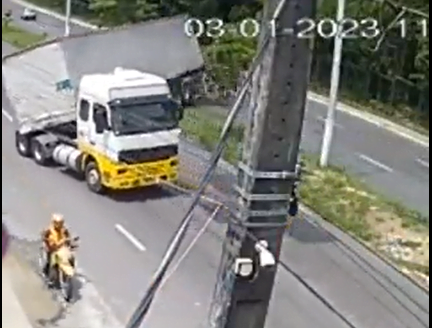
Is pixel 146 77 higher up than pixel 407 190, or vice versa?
pixel 146 77

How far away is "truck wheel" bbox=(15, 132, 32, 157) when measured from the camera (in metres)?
19.8

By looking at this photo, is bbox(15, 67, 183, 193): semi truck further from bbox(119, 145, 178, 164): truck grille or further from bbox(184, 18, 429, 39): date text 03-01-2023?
bbox(184, 18, 429, 39): date text 03-01-2023

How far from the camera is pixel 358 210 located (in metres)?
17.3

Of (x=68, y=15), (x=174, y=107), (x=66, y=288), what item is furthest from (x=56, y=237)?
(x=68, y=15)

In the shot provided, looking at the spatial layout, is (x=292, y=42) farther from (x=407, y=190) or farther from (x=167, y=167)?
(x=407, y=190)

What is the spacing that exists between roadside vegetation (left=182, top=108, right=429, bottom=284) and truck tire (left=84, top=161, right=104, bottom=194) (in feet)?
6.70

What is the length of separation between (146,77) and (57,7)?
18662 mm

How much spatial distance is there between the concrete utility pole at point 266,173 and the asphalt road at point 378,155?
41.9 ft

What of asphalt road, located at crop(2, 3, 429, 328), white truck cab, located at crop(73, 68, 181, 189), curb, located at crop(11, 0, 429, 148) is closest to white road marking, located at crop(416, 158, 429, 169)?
curb, located at crop(11, 0, 429, 148)

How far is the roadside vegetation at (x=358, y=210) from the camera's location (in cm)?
1555

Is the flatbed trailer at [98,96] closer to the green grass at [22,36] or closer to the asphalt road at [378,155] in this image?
the asphalt road at [378,155]

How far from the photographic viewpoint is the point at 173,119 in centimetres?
1725

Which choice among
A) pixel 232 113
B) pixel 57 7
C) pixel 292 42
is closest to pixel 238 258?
pixel 232 113

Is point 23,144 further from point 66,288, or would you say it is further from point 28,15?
point 28,15
